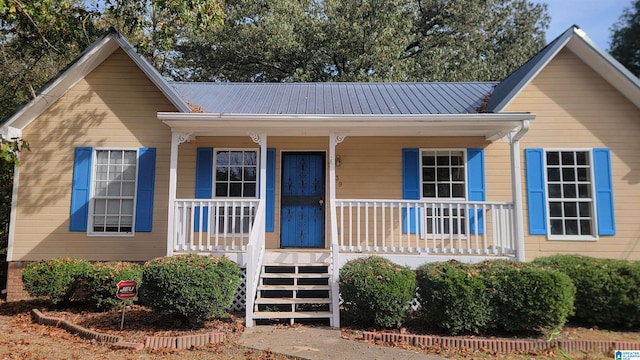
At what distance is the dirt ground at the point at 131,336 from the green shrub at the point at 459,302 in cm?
46

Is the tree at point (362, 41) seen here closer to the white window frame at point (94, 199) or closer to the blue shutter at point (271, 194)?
the blue shutter at point (271, 194)

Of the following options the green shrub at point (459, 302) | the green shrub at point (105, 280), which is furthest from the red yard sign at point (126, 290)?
the green shrub at point (459, 302)

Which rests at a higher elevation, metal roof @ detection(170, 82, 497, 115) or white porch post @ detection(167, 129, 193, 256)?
metal roof @ detection(170, 82, 497, 115)

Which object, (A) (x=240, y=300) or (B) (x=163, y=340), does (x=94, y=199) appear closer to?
(A) (x=240, y=300)

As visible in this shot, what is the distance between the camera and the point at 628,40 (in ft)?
98.2

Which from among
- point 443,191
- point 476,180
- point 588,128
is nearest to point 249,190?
point 443,191

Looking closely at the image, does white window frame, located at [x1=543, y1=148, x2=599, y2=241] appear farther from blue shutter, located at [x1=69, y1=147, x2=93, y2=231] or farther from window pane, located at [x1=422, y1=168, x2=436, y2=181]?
blue shutter, located at [x1=69, y1=147, x2=93, y2=231]

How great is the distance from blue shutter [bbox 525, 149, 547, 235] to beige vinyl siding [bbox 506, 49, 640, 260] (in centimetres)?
12

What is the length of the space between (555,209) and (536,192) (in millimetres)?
533

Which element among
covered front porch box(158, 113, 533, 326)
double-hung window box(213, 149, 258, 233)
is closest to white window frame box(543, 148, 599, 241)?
covered front porch box(158, 113, 533, 326)

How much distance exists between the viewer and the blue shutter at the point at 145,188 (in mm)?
8148

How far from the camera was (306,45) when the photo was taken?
17.1m

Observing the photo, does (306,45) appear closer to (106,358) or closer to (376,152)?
(376,152)

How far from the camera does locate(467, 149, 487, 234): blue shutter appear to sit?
8242 millimetres
